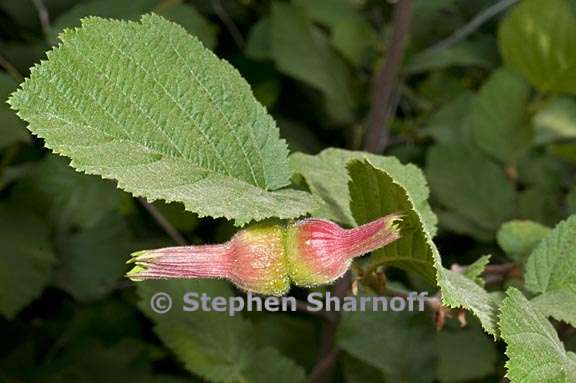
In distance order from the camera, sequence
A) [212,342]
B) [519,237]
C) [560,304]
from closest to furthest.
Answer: [560,304]
[519,237]
[212,342]

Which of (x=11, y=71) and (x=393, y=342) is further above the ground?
(x=11, y=71)

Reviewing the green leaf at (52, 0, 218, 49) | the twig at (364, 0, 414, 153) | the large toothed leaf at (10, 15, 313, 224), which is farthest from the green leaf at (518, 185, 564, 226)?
the large toothed leaf at (10, 15, 313, 224)

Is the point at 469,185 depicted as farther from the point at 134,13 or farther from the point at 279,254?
the point at 279,254

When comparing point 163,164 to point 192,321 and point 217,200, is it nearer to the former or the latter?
point 217,200

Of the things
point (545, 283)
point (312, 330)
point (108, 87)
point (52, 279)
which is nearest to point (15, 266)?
point (52, 279)

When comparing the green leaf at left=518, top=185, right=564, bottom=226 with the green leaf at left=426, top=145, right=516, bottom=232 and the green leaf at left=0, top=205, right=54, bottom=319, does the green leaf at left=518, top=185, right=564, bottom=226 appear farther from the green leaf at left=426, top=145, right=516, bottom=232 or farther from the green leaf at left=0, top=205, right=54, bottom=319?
the green leaf at left=0, top=205, right=54, bottom=319

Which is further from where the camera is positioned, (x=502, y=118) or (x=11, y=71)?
(x=502, y=118)

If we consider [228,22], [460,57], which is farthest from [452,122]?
[228,22]
